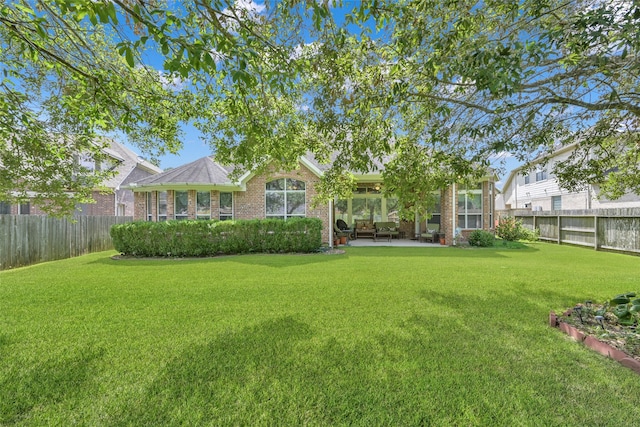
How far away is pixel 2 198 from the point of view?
6410mm

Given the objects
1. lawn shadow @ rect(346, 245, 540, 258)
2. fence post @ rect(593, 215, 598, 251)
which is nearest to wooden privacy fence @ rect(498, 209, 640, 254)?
fence post @ rect(593, 215, 598, 251)

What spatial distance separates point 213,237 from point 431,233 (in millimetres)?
10981

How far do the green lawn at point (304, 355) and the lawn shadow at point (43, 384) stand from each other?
0.06 feet

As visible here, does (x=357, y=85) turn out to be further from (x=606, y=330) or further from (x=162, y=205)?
(x=162, y=205)

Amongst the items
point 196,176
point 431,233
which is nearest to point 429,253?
point 431,233

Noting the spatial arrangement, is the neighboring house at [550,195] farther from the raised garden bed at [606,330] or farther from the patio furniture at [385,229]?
the raised garden bed at [606,330]

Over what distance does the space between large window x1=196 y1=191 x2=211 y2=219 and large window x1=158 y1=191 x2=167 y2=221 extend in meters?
1.88

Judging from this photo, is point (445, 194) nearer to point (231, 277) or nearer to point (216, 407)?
point (231, 277)

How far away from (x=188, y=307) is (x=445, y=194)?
12.8 m

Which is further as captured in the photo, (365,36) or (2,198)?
(2,198)

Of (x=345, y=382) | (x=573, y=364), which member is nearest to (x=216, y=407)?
(x=345, y=382)

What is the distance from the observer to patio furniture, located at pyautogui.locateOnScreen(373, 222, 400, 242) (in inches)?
619

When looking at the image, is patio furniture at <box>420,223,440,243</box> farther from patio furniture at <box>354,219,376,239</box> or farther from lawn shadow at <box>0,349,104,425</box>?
lawn shadow at <box>0,349,104,425</box>

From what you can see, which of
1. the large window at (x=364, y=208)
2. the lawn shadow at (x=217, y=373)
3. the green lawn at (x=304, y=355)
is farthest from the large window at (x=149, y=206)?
the lawn shadow at (x=217, y=373)
